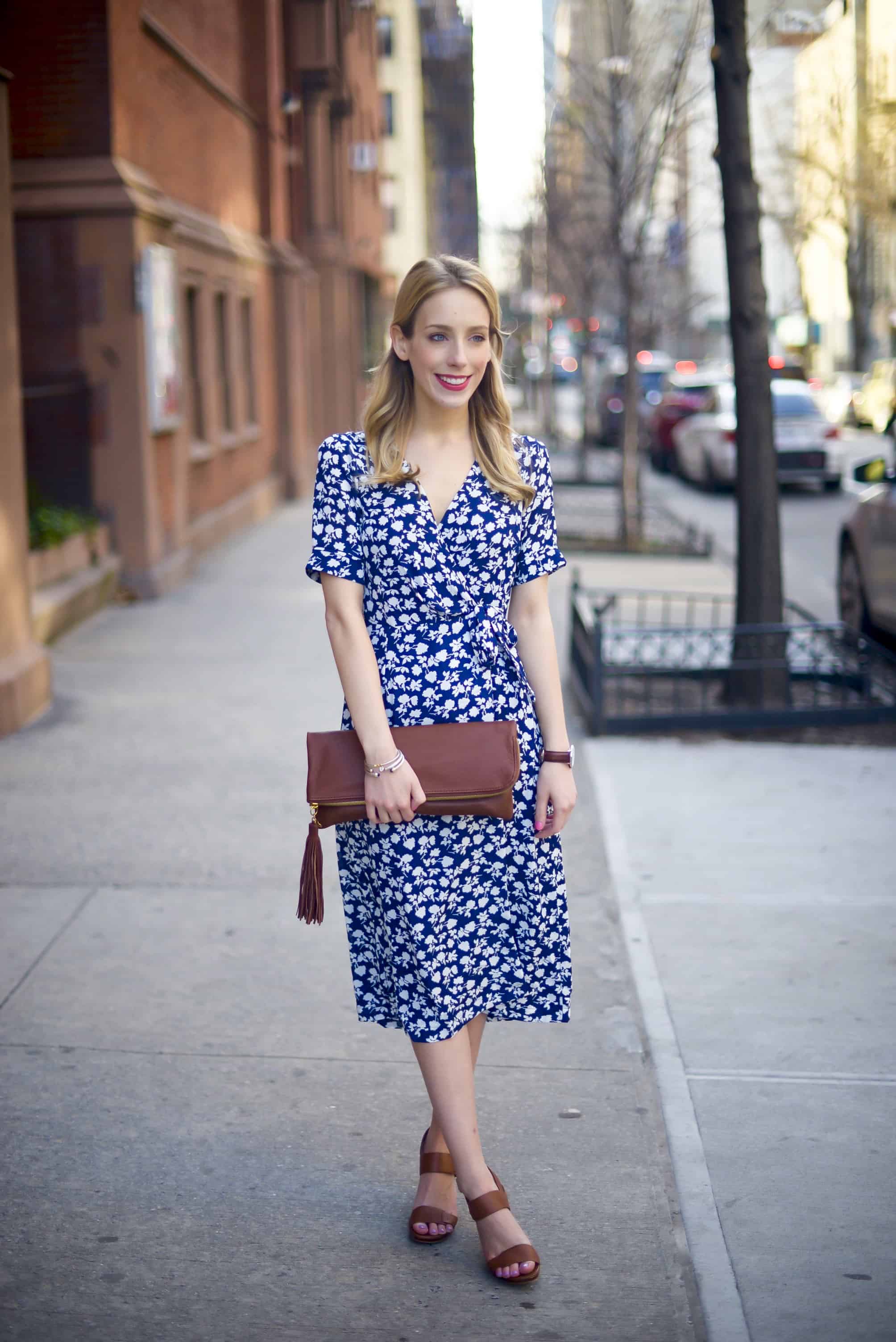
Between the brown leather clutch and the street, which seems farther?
the street

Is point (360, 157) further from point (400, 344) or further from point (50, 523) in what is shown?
point (400, 344)

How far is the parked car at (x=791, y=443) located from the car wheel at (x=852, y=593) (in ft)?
40.1

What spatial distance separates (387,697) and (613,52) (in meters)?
14.2

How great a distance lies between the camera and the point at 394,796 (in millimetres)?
3080

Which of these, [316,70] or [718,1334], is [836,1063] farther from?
[316,70]

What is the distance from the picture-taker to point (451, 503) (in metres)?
3.21

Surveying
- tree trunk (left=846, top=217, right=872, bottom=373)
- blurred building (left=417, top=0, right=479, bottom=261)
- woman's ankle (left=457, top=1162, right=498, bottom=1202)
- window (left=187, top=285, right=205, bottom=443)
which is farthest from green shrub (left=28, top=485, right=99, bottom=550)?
tree trunk (left=846, top=217, right=872, bottom=373)

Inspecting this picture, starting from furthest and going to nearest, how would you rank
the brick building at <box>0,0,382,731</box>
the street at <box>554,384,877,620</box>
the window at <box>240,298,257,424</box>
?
the window at <box>240,298,257,424</box>, the street at <box>554,384,877,620</box>, the brick building at <box>0,0,382,731</box>

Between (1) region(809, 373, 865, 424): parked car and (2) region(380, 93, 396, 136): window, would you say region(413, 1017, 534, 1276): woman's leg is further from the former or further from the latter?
(2) region(380, 93, 396, 136): window

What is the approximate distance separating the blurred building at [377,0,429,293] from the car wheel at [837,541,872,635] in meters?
45.9

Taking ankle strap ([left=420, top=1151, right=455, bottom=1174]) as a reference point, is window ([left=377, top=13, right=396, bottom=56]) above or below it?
above

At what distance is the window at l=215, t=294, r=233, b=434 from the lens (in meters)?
18.4

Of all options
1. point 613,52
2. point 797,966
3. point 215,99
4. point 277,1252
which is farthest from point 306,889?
point 215,99

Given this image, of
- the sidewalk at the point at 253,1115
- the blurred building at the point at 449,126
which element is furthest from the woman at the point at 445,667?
the blurred building at the point at 449,126
